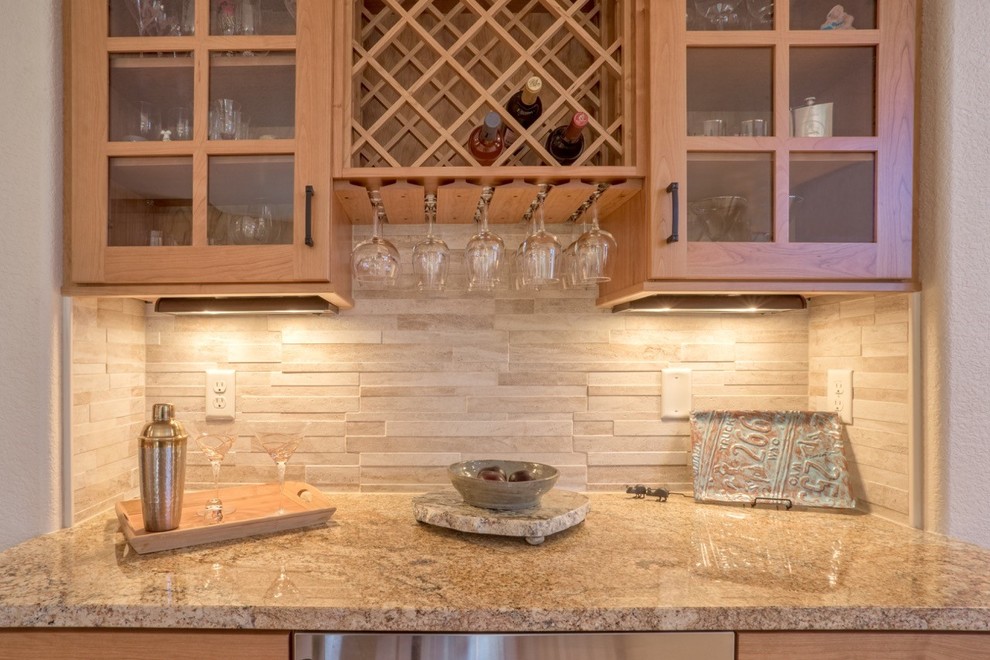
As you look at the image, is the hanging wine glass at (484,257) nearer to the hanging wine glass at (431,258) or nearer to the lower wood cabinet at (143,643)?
the hanging wine glass at (431,258)

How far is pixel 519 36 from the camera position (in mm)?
1388

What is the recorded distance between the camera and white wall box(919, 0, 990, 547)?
1.08 m

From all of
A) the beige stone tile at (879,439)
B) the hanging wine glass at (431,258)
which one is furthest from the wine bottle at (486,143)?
the beige stone tile at (879,439)

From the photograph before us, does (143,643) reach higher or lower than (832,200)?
lower

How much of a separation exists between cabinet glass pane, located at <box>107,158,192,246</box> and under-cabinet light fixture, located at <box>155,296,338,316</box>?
0.72ft

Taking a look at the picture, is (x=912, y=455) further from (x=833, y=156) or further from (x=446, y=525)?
(x=446, y=525)

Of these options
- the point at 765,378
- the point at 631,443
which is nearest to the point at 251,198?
the point at 631,443

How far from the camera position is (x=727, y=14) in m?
1.14

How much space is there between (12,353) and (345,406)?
2.26 feet

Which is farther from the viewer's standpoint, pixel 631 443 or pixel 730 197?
pixel 631 443

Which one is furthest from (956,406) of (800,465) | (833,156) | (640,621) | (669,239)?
(640,621)

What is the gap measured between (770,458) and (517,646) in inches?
33.4

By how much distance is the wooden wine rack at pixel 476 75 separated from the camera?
3.86 feet

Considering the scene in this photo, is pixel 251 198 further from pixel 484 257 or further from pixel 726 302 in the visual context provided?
pixel 726 302
